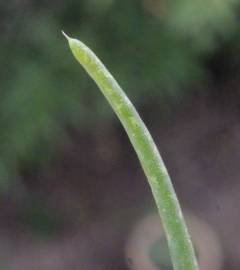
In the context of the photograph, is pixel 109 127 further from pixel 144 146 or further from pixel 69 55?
pixel 144 146

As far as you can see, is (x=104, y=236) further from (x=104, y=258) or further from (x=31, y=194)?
(x=31, y=194)

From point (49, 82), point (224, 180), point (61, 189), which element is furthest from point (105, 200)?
point (49, 82)

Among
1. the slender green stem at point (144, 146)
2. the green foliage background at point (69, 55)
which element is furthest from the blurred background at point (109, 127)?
the slender green stem at point (144, 146)

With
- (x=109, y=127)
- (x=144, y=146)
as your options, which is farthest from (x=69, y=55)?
(x=144, y=146)

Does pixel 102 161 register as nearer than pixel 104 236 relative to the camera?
No

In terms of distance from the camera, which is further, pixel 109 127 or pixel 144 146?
pixel 109 127

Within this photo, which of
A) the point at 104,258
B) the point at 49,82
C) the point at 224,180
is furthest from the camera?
the point at 224,180
